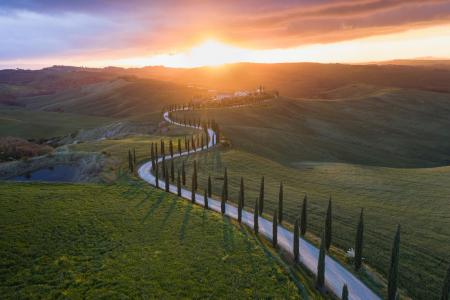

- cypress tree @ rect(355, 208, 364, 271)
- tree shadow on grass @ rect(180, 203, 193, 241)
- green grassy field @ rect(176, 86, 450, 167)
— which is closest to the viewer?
cypress tree @ rect(355, 208, 364, 271)

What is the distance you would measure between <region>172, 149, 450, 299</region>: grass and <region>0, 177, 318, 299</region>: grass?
10.1 m

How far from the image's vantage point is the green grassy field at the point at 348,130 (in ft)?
321

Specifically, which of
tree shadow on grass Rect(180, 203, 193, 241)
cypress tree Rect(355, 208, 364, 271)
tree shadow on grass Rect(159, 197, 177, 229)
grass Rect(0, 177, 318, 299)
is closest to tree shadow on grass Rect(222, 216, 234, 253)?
grass Rect(0, 177, 318, 299)

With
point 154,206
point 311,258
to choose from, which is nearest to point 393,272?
point 311,258

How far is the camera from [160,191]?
51.7 meters

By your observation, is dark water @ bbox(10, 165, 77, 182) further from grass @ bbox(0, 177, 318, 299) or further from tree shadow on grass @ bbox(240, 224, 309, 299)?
tree shadow on grass @ bbox(240, 224, 309, 299)

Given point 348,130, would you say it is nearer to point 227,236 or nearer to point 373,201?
point 373,201

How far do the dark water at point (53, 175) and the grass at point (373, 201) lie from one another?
64.2ft

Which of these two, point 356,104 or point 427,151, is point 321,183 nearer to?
point 427,151

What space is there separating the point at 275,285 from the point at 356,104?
15591 cm

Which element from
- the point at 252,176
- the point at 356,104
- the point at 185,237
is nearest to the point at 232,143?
the point at 252,176

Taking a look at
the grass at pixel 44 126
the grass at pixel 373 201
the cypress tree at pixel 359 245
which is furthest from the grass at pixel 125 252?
the grass at pixel 44 126

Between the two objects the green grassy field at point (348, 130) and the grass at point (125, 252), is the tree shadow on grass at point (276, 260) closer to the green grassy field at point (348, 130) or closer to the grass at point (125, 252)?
the grass at point (125, 252)

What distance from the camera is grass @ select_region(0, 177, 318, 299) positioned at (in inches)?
1100
